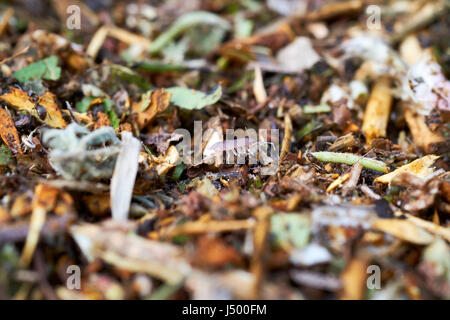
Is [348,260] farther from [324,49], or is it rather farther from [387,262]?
[324,49]

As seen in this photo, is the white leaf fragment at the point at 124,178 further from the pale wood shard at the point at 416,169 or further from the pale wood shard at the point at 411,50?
the pale wood shard at the point at 411,50

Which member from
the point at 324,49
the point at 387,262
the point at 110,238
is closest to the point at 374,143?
the point at 387,262

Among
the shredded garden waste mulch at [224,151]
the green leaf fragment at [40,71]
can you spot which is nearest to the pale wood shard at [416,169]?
the shredded garden waste mulch at [224,151]

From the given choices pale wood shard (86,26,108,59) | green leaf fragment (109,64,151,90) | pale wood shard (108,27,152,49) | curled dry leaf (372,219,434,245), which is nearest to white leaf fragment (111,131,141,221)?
green leaf fragment (109,64,151,90)

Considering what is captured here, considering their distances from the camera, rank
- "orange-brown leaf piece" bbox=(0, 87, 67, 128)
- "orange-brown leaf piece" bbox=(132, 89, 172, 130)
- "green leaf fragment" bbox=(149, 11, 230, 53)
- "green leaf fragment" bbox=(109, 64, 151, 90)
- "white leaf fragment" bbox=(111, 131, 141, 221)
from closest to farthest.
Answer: "white leaf fragment" bbox=(111, 131, 141, 221) < "orange-brown leaf piece" bbox=(0, 87, 67, 128) < "orange-brown leaf piece" bbox=(132, 89, 172, 130) < "green leaf fragment" bbox=(109, 64, 151, 90) < "green leaf fragment" bbox=(149, 11, 230, 53)

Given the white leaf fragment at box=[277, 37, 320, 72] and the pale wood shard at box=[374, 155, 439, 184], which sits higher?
the white leaf fragment at box=[277, 37, 320, 72]

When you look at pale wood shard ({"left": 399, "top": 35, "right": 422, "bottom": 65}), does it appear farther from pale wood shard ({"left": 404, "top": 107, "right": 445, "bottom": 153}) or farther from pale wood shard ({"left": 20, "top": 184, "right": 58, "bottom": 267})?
pale wood shard ({"left": 20, "top": 184, "right": 58, "bottom": 267})
